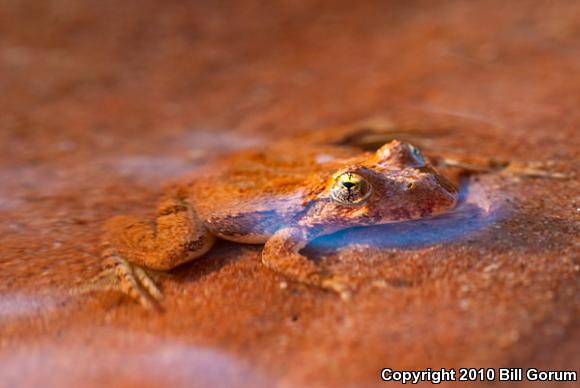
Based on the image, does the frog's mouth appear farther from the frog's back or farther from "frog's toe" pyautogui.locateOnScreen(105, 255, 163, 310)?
"frog's toe" pyautogui.locateOnScreen(105, 255, 163, 310)

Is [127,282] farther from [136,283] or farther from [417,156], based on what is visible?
[417,156]

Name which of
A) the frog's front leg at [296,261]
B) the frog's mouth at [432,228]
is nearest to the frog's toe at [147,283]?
the frog's front leg at [296,261]

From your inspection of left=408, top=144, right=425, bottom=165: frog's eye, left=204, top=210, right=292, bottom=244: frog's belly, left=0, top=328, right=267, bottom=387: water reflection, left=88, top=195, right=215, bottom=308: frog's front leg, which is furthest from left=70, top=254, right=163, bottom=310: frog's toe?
left=408, top=144, right=425, bottom=165: frog's eye

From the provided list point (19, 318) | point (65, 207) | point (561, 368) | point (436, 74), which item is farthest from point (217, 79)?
point (561, 368)

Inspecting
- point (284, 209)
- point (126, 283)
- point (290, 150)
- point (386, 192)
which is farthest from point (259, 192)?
point (126, 283)

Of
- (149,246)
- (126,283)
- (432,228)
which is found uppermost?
(432,228)

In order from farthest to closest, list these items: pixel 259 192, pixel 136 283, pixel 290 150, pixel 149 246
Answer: pixel 290 150, pixel 259 192, pixel 149 246, pixel 136 283

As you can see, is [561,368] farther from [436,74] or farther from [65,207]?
[436,74]
